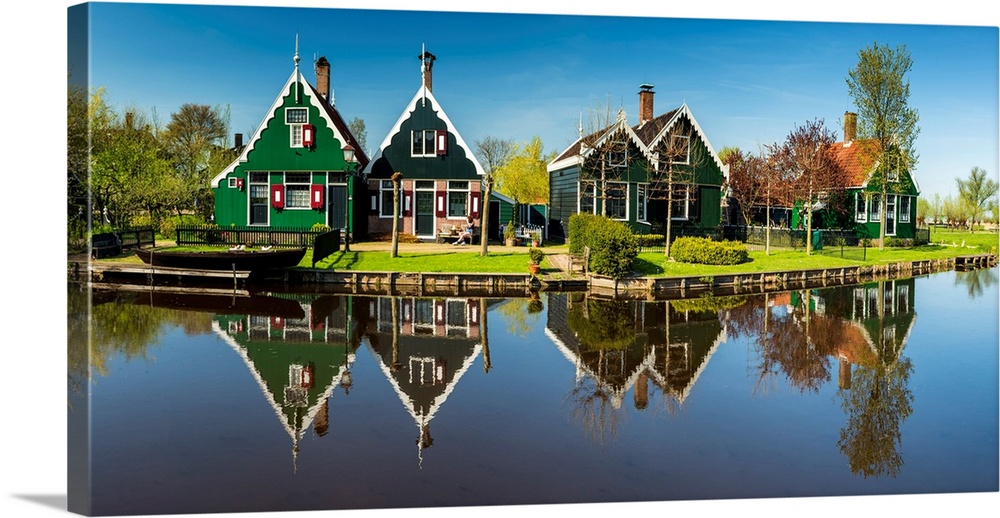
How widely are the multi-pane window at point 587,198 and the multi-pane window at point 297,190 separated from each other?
28.3ft

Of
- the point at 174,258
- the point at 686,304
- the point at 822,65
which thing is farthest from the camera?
the point at 174,258

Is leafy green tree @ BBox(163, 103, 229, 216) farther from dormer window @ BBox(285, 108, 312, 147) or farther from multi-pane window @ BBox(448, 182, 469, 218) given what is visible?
multi-pane window @ BBox(448, 182, 469, 218)

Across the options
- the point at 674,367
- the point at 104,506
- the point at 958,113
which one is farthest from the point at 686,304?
the point at 104,506

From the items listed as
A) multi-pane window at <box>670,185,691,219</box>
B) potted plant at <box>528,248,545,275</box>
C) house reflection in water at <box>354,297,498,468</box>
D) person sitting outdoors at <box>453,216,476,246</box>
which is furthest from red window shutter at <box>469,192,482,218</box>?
multi-pane window at <box>670,185,691,219</box>

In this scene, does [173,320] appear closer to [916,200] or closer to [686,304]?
[686,304]

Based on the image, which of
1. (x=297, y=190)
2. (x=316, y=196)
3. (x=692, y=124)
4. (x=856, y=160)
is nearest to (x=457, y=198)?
(x=316, y=196)

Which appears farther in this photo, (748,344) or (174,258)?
(174,258)

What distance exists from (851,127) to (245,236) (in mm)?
17151

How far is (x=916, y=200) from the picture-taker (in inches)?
953

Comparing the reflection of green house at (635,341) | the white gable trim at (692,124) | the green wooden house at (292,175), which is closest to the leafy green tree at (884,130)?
the white gable trim at (692,124)

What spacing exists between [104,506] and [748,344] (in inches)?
385

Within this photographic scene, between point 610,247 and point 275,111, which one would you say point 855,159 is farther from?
point 275,111

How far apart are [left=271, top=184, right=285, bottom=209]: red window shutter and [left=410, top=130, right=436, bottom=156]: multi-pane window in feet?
13.8

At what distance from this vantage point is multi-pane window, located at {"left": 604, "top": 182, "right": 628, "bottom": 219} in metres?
22.8
